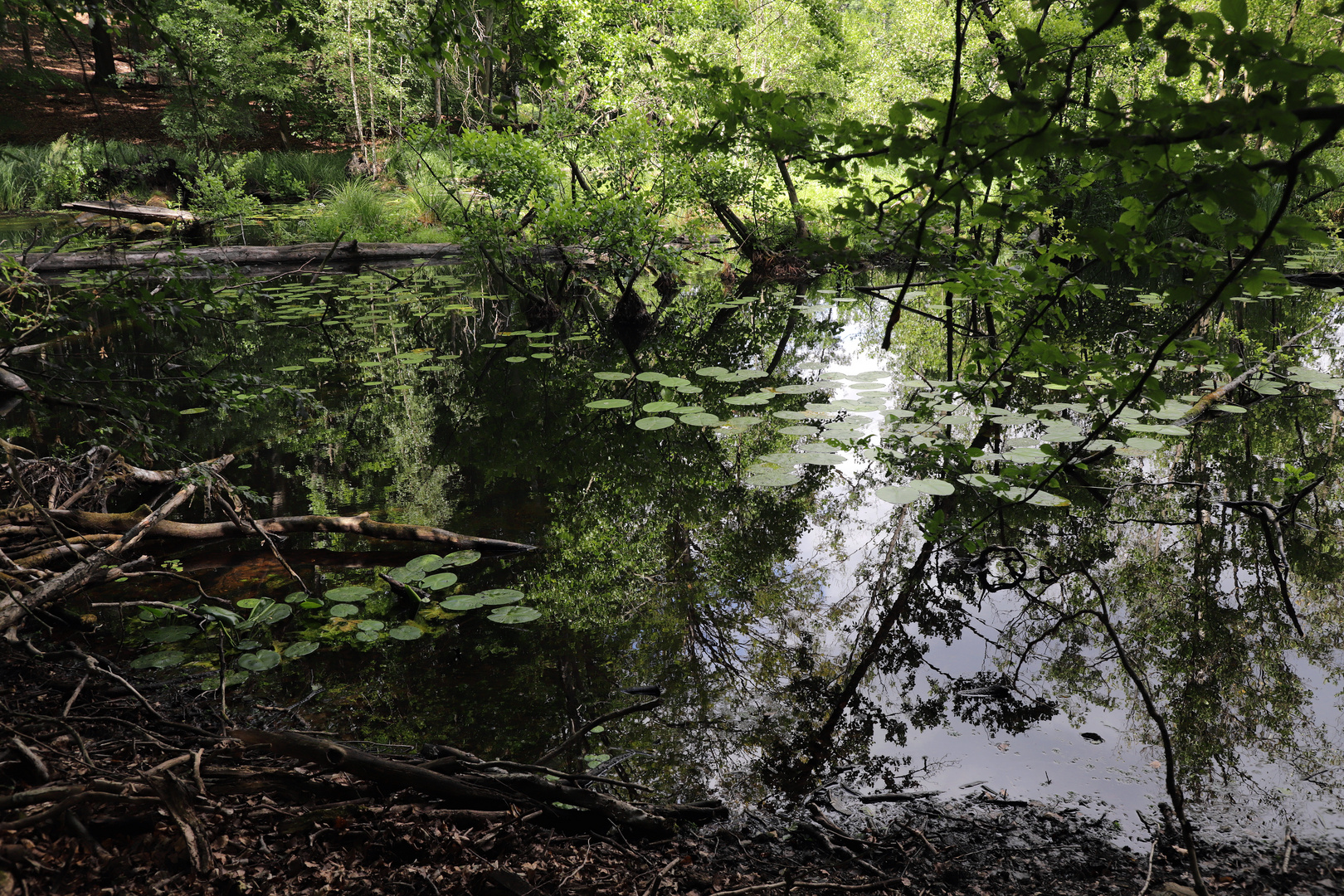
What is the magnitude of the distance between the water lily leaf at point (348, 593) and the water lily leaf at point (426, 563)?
227 millimetres

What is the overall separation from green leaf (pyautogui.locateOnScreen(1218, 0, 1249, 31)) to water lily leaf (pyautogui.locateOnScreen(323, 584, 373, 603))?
361 cm

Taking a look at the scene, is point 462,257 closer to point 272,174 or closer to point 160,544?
point 272,174

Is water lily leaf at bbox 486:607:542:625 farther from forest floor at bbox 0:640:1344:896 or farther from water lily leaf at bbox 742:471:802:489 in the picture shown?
water lily leaf at bbox 742:471:802:489

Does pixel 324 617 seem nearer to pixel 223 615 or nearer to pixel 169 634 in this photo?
pixel 223 615

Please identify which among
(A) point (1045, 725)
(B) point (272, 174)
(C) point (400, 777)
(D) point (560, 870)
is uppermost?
(B) point (272, 174)

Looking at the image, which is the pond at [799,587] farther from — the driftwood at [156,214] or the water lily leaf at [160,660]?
the driftwood at [156,214]

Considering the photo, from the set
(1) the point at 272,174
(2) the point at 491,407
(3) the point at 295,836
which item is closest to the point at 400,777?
(3) the point at 295,836

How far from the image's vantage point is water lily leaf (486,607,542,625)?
337cm

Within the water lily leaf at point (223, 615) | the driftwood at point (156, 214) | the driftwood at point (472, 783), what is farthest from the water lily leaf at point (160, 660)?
the driftwood at point (156, 214)

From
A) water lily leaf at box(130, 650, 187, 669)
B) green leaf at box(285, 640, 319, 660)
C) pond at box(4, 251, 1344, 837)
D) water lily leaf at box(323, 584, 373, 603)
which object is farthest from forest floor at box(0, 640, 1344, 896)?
water lily leaf at box(323, 584, 373, 603)

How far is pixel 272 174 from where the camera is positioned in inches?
758

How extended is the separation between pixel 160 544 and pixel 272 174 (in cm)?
1879

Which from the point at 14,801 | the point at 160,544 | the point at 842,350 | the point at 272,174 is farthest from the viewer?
the point at 272,174

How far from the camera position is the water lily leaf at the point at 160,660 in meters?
2.98
